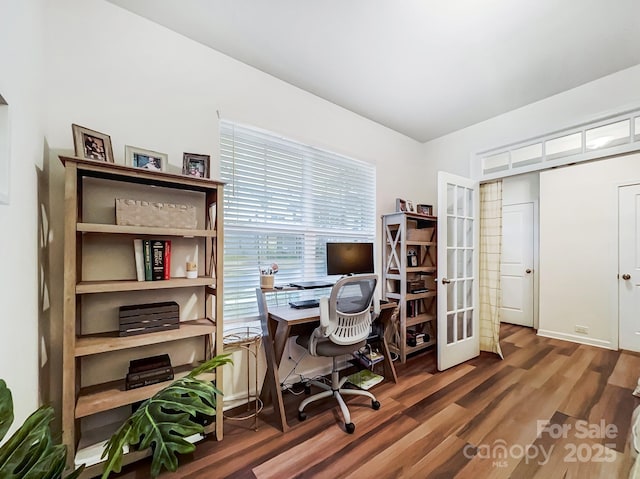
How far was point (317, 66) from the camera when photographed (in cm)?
216

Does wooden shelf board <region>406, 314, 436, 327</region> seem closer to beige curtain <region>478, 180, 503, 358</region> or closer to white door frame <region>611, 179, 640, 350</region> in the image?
beige curtain <region>478, 180, 503, 358</region>

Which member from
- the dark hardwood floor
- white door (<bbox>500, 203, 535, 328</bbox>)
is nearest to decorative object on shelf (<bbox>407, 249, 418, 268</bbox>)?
the dark hardwood floor

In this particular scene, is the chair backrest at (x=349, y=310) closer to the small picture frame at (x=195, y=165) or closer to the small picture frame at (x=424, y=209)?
the small picture frame at (x=195, y=165)

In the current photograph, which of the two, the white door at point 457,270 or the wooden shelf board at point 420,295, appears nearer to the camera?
the white door at point 457,270

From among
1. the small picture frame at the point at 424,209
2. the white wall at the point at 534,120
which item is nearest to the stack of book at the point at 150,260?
the small picture frame at the point at 424,209

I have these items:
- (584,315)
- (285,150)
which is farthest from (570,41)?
(584,315)

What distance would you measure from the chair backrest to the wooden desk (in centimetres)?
15

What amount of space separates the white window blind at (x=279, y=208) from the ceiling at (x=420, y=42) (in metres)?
0.61

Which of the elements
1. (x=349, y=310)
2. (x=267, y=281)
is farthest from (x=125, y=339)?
(x=349, y=310)

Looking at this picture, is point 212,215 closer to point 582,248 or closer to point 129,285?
point 129,285

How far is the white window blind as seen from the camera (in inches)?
84.7

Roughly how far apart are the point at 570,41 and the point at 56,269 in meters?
3.57

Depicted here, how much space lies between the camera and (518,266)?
14.1ft

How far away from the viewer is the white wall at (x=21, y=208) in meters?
0.95
